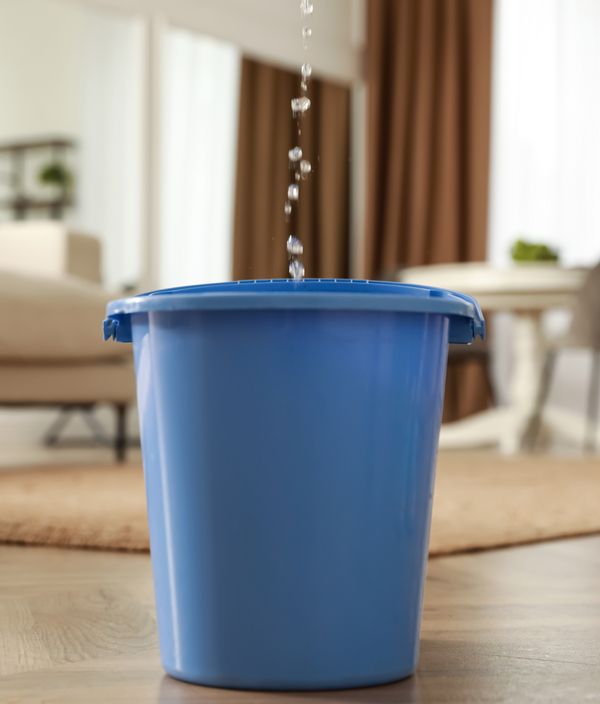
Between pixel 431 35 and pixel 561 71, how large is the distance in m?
0.67

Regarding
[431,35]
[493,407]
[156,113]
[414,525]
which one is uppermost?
[431,35]

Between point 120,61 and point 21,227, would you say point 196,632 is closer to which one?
point 21,227

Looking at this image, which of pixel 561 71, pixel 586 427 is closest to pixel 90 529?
pixel 586 427

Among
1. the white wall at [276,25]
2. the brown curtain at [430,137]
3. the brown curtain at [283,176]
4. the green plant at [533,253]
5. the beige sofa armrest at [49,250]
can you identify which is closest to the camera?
the beige sofa armrest at [49,250]

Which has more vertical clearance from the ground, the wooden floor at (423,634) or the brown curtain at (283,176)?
the brown curtain at (283,176)

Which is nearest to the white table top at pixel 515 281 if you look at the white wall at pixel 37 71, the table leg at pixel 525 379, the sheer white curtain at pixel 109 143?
the table leg at pixel 525 379

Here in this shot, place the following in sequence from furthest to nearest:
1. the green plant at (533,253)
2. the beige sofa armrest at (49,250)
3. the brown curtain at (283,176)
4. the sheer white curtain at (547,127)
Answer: the brown curtain at (283,176), the sheer white curtain at (547,127), the green plant at (533,253), the beige sofa armrest at (49,250)

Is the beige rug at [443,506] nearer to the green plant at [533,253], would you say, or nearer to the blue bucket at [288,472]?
the blue bucket at [288,472]

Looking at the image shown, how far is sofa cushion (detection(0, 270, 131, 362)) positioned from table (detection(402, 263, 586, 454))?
4.24 feet

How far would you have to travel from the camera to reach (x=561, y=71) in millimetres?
4824

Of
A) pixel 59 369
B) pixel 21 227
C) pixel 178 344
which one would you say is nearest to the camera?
pixel 178 344

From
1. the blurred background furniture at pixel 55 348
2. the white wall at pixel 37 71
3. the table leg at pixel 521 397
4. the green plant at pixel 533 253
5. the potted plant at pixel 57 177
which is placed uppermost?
the white wall at pixel 37 71

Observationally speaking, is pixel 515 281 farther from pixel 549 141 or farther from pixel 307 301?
pixel 307 301

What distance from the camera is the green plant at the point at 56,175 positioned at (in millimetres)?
5551
